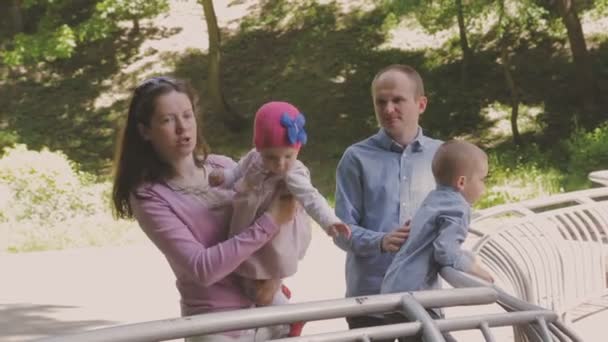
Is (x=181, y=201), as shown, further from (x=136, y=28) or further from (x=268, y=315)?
(x=136, y=28)

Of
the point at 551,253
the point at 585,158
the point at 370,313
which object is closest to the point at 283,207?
the point at 370,313

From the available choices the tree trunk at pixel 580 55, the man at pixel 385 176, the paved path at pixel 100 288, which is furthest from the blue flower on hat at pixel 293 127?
the tree trunk at pixel 580 55

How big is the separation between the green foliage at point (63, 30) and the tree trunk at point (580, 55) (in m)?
9.92

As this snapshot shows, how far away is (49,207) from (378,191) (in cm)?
1118

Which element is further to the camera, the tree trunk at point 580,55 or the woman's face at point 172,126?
the tree trunk at point 580,55

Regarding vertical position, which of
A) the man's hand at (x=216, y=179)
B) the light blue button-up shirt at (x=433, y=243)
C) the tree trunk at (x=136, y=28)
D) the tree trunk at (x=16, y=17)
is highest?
the tree trunk at (x=16, y=17)

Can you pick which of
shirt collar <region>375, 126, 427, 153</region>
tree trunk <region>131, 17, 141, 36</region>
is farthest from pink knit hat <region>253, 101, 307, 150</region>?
tree trunk <region>131, 17, 141, 36</region>

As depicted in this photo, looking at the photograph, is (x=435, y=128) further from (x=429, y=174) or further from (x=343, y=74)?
(x=429, y=174)

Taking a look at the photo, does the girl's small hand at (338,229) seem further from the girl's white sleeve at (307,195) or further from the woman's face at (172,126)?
the woman's face at (172,126)

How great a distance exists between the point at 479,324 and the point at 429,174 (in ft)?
4.88

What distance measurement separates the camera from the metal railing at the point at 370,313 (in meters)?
1.77

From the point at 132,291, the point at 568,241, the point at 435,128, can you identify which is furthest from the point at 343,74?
the point at 568,241

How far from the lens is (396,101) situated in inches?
130

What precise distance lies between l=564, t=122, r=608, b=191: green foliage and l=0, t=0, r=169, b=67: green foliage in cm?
1115
